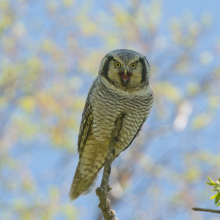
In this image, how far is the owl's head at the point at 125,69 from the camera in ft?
14.2

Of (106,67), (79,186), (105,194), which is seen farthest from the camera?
(79,186)

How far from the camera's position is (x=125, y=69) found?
168 inches

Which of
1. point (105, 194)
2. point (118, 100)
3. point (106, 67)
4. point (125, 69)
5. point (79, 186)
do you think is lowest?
point (105, 194)

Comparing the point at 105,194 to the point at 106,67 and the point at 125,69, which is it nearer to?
the point at 125,69

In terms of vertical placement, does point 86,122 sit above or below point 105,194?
above

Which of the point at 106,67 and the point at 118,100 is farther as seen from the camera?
the point at 106,67

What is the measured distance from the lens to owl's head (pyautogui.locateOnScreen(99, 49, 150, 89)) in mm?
4316

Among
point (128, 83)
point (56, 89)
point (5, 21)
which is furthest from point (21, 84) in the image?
point (128, 83)

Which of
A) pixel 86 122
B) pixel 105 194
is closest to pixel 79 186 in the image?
pixel 86 122

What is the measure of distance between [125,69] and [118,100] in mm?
358

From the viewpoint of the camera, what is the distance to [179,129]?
41.7 ft

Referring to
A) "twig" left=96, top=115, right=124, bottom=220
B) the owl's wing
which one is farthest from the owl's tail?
"twig" left=96, top=115, right=124, bottom=220

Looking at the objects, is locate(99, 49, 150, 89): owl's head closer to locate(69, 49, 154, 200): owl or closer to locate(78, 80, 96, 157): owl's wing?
locate(69, 49, 154, 200): owl

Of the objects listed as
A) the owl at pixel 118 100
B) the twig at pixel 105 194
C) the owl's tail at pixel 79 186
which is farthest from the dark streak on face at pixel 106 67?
the owl's tail at pixel 79 186
